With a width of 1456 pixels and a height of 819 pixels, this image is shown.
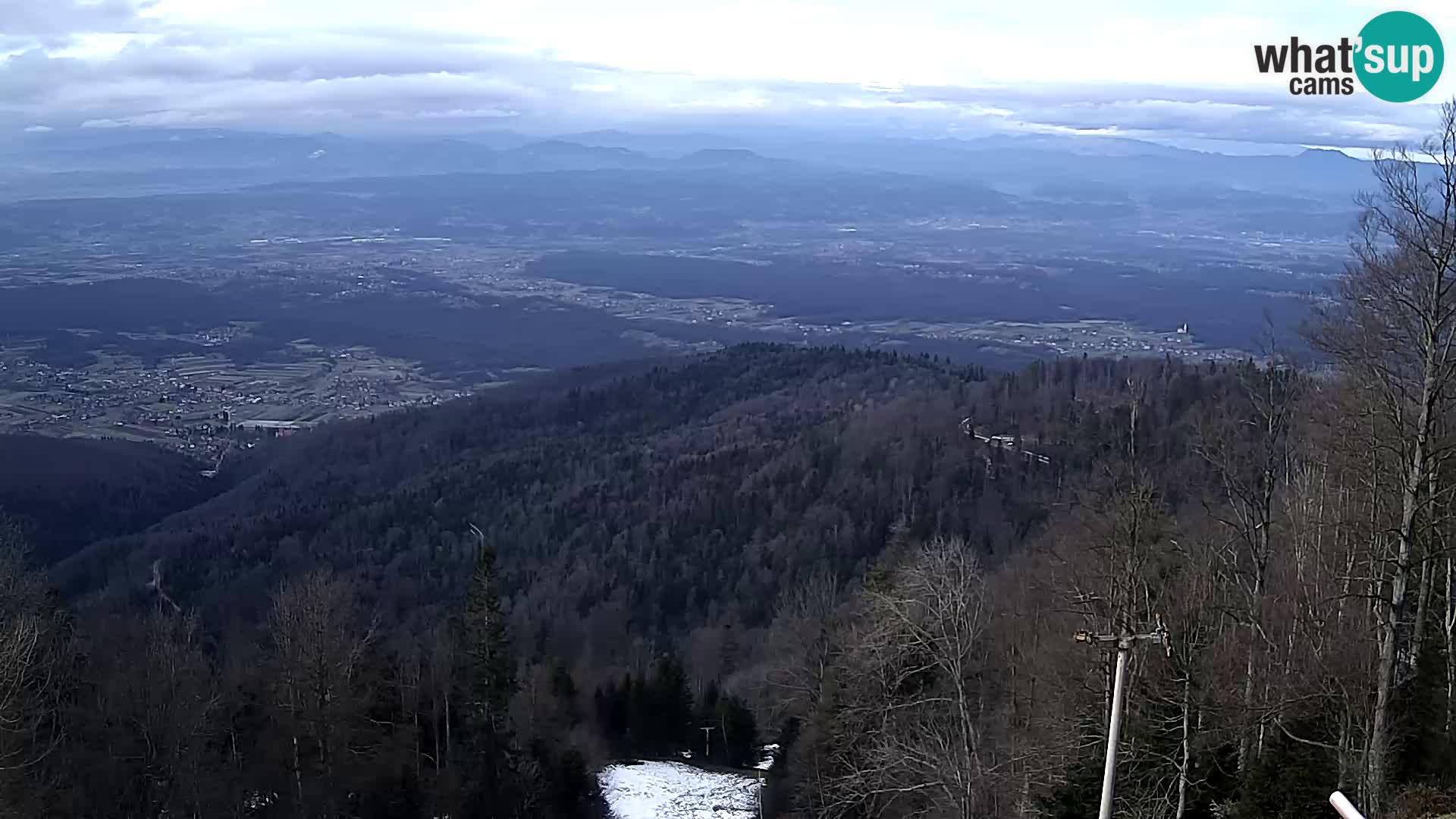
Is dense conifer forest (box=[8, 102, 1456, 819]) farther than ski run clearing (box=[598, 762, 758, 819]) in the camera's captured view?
No

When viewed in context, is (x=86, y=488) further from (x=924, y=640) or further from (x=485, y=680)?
(x=924, y=640)

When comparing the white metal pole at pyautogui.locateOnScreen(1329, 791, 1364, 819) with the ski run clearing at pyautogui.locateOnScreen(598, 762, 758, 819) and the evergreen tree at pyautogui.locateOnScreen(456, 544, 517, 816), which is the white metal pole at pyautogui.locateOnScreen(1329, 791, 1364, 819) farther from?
the evergreen tree at pyautogui.locateOnScreen(456, 544, 517, 816)

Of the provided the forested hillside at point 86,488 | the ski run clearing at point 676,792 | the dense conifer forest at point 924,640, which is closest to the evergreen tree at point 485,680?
the dense conifer forest at point 924,640

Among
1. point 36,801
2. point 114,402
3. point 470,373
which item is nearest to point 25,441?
point 114,402

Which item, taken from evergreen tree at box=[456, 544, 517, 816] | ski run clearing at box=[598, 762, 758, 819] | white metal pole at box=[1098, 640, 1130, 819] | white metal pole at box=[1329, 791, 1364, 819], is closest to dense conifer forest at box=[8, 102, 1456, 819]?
evergreen tree at box=[456, 544, 517, 816]

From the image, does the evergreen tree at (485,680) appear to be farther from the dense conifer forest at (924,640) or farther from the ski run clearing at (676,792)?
the ski run clearing at (676,792)

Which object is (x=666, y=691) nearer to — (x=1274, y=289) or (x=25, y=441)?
(x=25, y=441)
